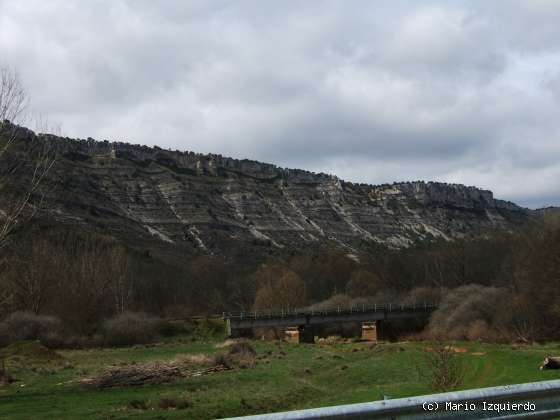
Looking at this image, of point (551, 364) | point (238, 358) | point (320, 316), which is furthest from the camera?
point (320, 316)

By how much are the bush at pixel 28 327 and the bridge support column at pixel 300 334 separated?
2526 cm

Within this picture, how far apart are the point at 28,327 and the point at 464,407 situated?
57.4 m

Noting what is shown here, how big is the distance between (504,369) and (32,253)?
190 feet

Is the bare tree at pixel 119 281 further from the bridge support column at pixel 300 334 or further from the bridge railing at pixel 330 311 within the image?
the bridge support column at pixel 300 334

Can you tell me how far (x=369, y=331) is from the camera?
7362 cm

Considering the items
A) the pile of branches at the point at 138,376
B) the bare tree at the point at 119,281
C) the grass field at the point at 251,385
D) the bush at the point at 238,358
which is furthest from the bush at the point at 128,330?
the pile of branches at the point at 138,376

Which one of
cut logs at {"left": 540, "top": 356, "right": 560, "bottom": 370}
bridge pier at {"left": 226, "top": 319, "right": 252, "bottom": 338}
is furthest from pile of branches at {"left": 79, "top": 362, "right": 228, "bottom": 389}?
bridge pier at {"left": 226, "top": 319, "right": 252, "bottom": 338}

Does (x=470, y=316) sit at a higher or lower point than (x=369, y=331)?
higher

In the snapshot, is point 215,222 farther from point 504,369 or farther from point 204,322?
point 504,369

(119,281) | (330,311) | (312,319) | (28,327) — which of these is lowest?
(312,319)

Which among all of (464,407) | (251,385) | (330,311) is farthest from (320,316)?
(464,407)

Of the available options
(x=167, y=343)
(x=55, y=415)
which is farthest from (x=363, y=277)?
(x=55, y=415)

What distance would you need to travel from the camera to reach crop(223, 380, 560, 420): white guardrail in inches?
198

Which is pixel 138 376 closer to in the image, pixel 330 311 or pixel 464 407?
pixel 464 407
